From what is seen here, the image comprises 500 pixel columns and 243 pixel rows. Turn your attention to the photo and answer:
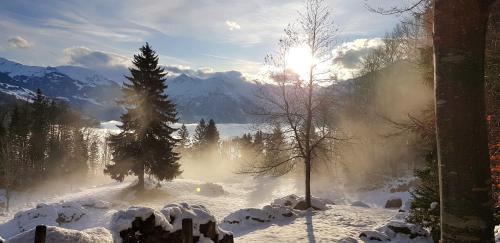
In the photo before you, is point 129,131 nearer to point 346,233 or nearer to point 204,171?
point 346,233

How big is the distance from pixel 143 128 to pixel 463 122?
2889 centimetres

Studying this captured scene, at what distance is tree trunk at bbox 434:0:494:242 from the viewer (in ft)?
8.40

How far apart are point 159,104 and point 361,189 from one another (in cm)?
2209

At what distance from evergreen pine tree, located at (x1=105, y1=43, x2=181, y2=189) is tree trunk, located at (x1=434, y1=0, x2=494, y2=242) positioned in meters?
28.7

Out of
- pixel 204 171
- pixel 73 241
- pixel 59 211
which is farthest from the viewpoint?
pixel 204 171

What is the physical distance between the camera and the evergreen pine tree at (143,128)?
29797 mm

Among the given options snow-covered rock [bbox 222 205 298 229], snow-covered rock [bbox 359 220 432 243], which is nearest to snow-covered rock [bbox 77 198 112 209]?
snow-covered rock [bbox 222 205 298 229]

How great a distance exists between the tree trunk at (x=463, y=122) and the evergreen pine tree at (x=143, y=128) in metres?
28.7

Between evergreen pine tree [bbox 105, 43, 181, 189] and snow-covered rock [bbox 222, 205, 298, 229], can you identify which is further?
evergreen pine tree [bbox 105, 43, 181, 189]

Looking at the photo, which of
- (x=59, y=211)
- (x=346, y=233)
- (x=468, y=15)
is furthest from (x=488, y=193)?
(x=59, y=211)

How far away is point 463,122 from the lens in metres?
2.56

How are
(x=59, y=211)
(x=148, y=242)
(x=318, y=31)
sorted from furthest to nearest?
(x=59, y=211)
(x=318, y=31)
(x=148, y=242)

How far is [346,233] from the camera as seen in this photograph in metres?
12.8

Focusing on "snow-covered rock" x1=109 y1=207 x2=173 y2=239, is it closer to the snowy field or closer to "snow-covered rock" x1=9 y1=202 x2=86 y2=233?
the snowy field
